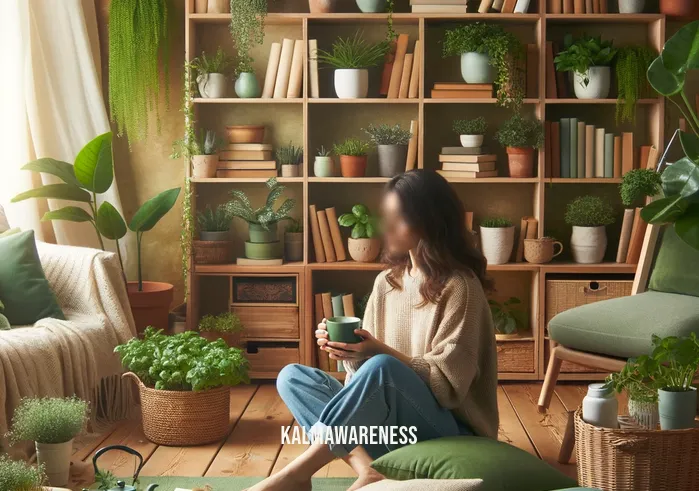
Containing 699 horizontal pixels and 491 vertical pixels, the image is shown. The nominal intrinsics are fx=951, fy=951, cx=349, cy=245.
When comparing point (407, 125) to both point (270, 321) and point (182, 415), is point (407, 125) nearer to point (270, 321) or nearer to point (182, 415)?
point (270, 321)

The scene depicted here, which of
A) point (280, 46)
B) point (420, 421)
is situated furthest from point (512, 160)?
point (420, 421)

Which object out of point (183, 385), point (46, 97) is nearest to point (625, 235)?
point (183, 385)

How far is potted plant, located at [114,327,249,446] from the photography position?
3.45m

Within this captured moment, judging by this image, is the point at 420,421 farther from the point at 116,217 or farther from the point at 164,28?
the point at 164,28

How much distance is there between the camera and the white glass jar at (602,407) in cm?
275

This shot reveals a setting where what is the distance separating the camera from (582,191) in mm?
4777

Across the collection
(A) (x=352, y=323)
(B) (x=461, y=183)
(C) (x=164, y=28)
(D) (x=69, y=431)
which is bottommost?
(D) (x=69, y=431)

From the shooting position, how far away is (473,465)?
93.6 inches

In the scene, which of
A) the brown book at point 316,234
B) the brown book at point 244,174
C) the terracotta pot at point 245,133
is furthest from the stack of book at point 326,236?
the terracotta pot at point 245,133

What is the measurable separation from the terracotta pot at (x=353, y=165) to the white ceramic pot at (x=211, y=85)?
0.66m

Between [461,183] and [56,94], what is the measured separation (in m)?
2.01

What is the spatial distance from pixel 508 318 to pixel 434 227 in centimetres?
196

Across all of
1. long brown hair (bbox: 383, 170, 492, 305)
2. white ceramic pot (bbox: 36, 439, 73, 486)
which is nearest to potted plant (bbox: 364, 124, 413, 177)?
long brown hair (bbox: 383, 170, 492, 305)

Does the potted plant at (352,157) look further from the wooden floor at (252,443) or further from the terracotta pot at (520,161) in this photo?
the wooden floor at (252,443)
